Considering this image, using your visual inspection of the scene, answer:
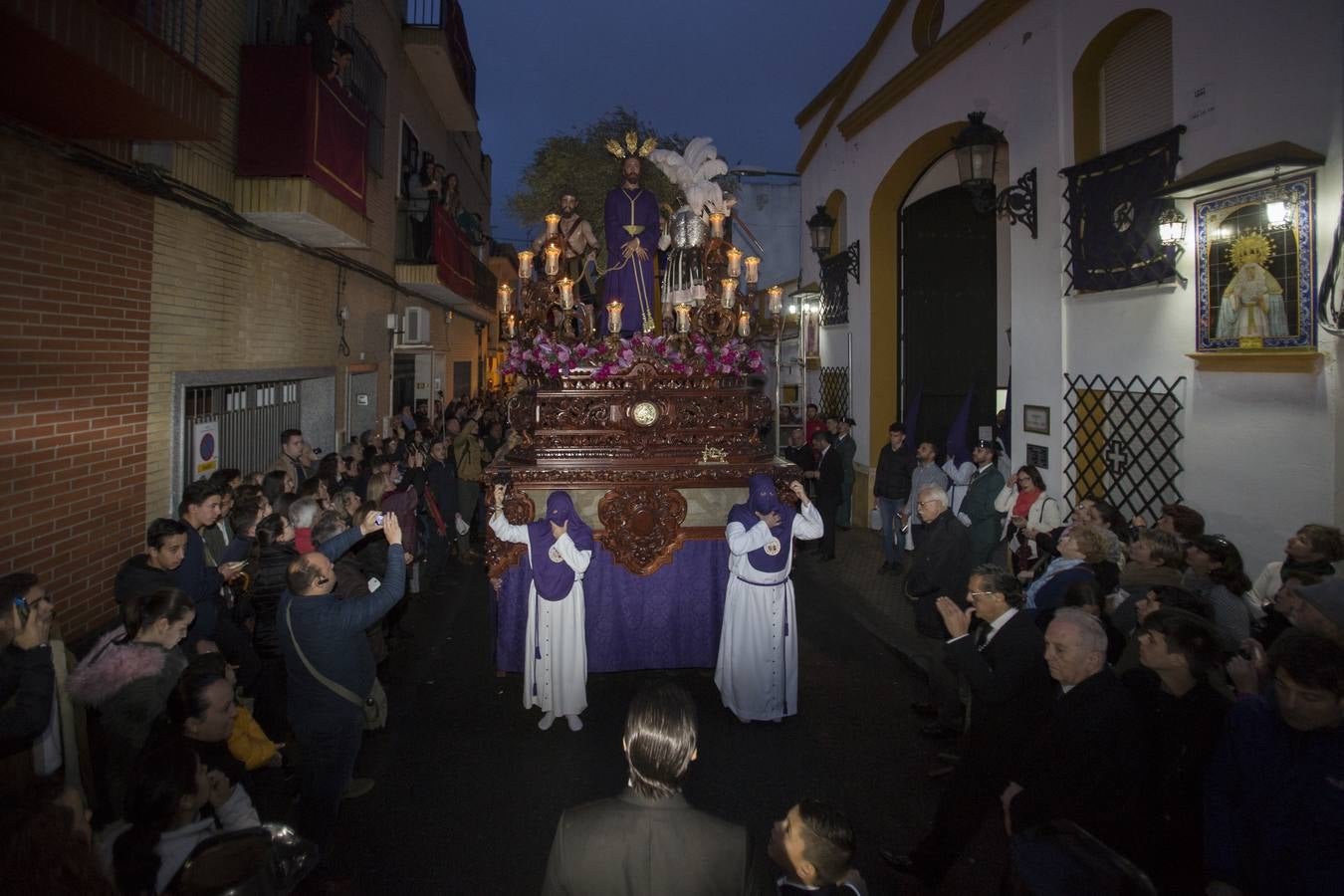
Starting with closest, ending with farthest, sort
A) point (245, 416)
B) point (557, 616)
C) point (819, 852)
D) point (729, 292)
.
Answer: point (819, 852) → point (557, 616) → point (729, 292) → point (245, 416)

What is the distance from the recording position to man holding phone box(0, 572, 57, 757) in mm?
3068

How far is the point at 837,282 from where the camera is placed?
46.4ft

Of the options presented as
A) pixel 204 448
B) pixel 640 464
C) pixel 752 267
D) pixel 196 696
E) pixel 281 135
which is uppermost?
pixel 281 135

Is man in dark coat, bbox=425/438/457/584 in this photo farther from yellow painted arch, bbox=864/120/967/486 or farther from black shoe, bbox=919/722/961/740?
yellow painted arch, bbox=864/120/967/486

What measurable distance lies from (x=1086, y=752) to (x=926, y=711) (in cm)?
303

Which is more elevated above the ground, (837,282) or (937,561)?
(837,282)

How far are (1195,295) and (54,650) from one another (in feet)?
25.3

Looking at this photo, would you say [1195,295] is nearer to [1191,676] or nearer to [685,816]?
[1191,676]

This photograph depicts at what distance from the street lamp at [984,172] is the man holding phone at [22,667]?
27.3ft

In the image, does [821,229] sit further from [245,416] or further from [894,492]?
[245,416]

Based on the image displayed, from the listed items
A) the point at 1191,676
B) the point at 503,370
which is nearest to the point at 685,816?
the point at 1191,676

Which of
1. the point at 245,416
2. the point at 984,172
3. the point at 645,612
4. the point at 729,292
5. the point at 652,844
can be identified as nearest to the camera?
the point at 652,844

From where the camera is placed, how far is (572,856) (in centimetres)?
222

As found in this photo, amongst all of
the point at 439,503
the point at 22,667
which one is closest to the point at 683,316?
the point at 439,503
